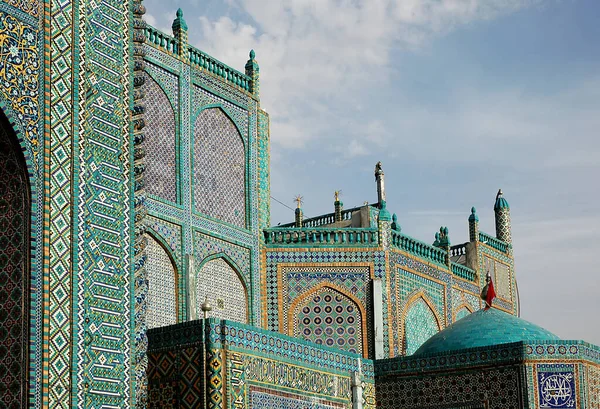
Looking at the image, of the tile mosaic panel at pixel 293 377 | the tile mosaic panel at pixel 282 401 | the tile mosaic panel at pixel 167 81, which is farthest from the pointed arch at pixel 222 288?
the tile mosaic panel at pixel 282 401

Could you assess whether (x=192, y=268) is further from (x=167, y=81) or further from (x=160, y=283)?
(x=167, y=81)

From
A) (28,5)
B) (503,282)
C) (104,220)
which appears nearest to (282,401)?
(104,220)

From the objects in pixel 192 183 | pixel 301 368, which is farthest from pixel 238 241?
pixel 301 368

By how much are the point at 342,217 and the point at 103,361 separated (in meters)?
12.7

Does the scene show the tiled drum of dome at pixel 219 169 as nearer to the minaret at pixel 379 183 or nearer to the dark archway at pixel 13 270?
the minaret at pixel 379 183

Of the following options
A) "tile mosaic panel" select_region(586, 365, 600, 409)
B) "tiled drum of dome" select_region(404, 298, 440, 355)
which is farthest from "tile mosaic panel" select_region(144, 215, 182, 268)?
"tile mosaic panel" select_region(586, 365, 600, 409)

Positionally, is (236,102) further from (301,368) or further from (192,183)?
(301,368)

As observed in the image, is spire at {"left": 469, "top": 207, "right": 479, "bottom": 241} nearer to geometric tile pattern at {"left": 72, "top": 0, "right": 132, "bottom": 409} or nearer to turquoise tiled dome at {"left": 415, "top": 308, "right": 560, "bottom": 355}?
turquoise tiled dome at {"left": 415, "top": 308, "right": 560, "bottom": 355}

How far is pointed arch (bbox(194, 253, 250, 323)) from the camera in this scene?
62.2 feet

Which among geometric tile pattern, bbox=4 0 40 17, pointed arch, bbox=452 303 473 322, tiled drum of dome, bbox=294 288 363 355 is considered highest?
geometric tile pattern, bbox=4 0 40 17

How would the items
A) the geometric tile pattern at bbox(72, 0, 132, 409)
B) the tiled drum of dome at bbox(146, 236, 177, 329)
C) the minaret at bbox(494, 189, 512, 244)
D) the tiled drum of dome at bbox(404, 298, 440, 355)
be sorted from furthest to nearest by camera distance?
the minaret at bbox(494, 189, 512, 244)
the tiled drum of dome at bbox(404, 298, 440, 355)
the tiled drum of dome at bbox(146, 236, 177, 329)
the geometric tile pattern at bbox(72, 0, 132, 409)

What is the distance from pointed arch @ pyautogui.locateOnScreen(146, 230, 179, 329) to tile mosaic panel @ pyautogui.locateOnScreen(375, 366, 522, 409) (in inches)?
138

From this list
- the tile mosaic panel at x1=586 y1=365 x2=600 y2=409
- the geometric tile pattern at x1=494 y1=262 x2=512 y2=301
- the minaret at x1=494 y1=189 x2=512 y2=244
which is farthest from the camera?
the minaret at x1=494 y1=189 x2=512 y2=244

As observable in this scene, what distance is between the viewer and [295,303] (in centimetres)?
2041
